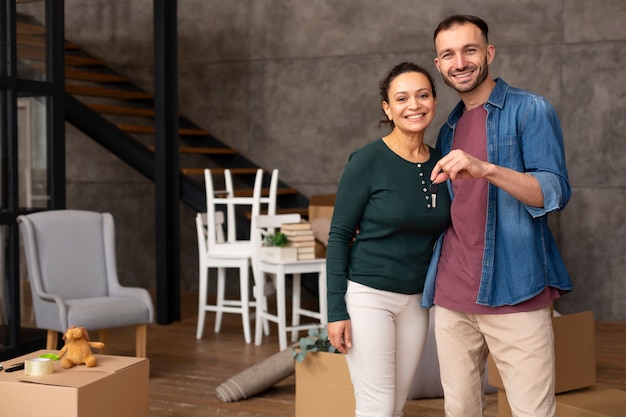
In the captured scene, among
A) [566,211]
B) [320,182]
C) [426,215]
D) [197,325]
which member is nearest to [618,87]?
[566,211]

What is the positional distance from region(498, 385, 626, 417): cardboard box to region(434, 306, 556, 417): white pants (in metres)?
0.85

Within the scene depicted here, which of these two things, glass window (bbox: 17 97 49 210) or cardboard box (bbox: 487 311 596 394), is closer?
cardboard box (bbox: 487 311 596 394)

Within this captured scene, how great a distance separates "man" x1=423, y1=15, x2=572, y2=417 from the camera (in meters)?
2.26

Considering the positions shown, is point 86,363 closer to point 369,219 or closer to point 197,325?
point 369,219

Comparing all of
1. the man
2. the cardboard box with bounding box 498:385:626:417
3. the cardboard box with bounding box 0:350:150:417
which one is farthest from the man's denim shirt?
the cardboard box with bounding box 0:350:150:417

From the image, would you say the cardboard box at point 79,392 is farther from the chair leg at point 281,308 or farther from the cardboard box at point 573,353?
the chair leg at point 281,308

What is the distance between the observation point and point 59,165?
18.3 feet

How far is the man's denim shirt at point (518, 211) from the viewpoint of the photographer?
224cm

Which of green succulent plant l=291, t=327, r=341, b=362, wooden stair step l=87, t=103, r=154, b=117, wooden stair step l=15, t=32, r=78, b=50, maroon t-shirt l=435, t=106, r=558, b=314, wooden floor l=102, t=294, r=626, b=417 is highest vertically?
wooden stair step l=15, t=32, r=78, b=50

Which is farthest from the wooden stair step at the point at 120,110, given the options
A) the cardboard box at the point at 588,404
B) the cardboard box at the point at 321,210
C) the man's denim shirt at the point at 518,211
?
the man's denim shirt at the point at 518,211

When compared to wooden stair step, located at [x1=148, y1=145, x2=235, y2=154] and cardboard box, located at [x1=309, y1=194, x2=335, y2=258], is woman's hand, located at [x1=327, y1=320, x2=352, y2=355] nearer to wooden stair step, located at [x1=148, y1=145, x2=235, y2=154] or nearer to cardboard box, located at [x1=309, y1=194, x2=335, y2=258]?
cardboard box, located at [x1=309, y1=194, x2=335, y2=258]

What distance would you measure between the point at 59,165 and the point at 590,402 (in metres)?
3.73

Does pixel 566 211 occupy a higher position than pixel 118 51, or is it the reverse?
pixel 118 51

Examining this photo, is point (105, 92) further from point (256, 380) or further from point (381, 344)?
point (381, 344)
